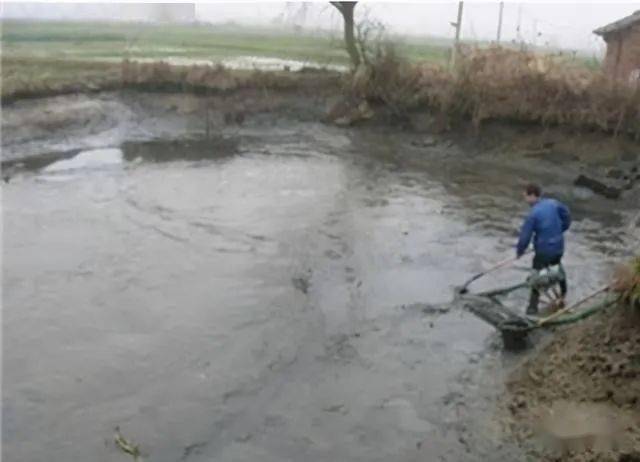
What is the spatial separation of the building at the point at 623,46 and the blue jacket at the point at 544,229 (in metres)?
19.1

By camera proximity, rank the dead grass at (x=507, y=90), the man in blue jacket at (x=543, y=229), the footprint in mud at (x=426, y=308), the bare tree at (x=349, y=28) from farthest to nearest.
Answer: the bare tree at (x=349, y=28), the dead grass at (x=507, y=90), the footprint in mud at (x=426, y=308), the man in blue jacket at (x=543, y=229)

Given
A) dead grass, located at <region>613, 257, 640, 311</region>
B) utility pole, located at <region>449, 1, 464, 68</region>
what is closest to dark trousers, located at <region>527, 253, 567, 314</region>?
dead grass, located at <region>613, 257, 640, 311</region>

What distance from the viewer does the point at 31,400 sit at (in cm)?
896

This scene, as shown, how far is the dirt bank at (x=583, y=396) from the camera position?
24.3 ft

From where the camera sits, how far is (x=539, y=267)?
36.2 ft

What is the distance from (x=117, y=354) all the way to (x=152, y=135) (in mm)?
18301

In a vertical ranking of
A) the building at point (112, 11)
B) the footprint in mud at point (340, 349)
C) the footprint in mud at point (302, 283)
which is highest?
the building at point (112, 11)

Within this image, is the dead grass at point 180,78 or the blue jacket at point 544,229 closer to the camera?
the blue jacket at point 544,229

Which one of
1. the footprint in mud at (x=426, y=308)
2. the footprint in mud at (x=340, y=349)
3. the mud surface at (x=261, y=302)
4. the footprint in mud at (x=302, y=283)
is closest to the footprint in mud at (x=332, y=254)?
the mud surface at (x=261, y=302)

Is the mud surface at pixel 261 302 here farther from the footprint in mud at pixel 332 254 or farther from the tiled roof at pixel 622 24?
the tiled roof at pixel 622 24

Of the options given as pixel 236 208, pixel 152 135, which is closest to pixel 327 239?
pixel 236 208

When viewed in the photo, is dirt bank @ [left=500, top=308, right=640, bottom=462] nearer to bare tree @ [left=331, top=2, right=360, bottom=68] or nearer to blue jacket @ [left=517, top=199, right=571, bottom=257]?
blue jacket @ [left=517, top=199, right=571, bottom=257]

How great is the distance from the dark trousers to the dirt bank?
1693 mm

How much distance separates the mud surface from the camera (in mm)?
8328
